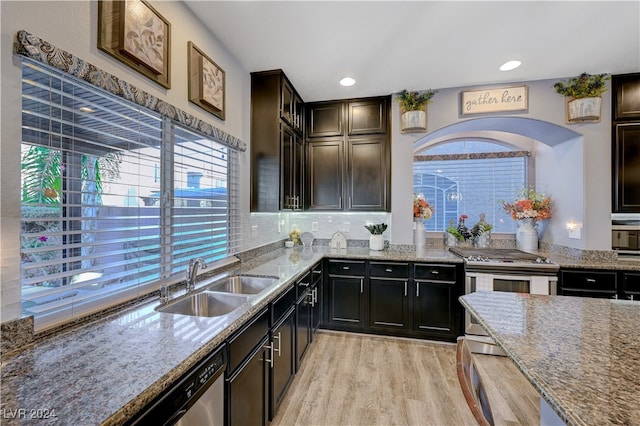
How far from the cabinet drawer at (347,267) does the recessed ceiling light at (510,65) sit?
246 cm

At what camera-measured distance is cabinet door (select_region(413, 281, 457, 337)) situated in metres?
2.92

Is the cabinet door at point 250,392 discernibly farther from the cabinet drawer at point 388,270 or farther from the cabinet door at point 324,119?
the cabinet door at point 324,119

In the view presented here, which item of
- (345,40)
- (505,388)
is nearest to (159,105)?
(345,40)

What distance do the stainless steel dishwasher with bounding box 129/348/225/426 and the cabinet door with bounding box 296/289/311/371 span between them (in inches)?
45.0

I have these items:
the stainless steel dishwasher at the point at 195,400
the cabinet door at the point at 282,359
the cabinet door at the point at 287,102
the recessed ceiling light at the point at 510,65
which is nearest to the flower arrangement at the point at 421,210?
the recessed ceiling light at the point at 510,65

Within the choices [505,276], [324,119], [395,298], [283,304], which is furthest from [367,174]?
[283,304]

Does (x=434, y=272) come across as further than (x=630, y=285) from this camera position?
Yes

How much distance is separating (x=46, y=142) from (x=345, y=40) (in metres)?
2.09

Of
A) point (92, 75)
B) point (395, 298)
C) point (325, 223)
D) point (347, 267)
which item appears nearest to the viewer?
point (92, 75)

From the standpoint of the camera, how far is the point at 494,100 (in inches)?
119

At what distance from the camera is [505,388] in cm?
228

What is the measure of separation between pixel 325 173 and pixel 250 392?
265 centimetres

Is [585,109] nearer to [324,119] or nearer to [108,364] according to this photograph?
[324,119]

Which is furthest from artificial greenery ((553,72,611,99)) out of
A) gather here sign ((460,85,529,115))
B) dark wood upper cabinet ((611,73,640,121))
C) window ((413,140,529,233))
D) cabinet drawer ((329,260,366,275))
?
cabinet drawer ((329,260,366,275))
